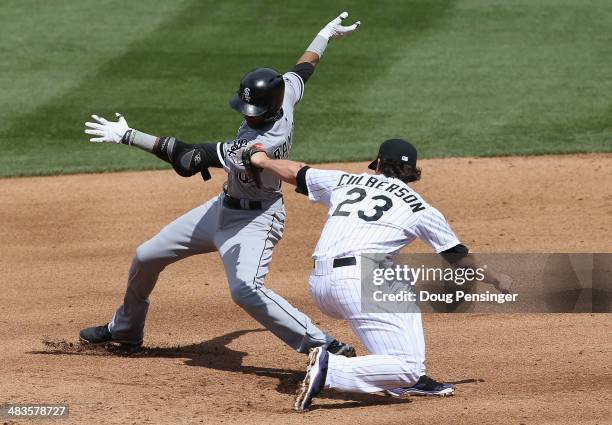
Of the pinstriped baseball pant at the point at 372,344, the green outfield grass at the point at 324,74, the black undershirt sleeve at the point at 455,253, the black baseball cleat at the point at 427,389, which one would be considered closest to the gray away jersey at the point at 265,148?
the pinstriped baseball pant at the point at 372,344

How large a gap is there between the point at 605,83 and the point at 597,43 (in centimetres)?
179

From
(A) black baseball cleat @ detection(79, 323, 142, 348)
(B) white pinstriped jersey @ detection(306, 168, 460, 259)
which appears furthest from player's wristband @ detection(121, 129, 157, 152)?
(A) black baseball cleat @ detection(79, 323, 142, 348)

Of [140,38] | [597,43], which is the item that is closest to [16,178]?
[140,38]

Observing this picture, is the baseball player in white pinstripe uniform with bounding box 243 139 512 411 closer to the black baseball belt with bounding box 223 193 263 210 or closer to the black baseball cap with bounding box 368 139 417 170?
the black baseball cap with bounding box 368 139 417 170

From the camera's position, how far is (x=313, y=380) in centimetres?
604

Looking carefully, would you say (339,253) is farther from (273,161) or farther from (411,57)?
(411,57)

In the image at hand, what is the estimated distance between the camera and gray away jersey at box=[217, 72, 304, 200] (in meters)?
6.93

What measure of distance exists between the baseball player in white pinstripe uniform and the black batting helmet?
2.11 feet

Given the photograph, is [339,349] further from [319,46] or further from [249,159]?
[319,46]

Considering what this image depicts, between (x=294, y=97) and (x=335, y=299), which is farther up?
(x=294, y=97)

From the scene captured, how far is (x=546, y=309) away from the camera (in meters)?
8.05

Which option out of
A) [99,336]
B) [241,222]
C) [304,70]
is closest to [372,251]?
[241,222]

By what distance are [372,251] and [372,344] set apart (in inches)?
20.6

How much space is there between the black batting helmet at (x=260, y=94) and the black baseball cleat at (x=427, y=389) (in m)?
1.92
